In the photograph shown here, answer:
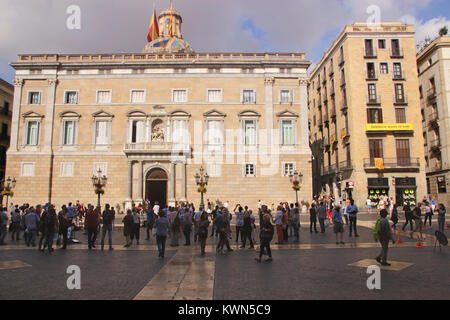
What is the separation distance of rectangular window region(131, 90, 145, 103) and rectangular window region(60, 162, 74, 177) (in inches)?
372

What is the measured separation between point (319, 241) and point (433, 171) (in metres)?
33.2

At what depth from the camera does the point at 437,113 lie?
38.9 meters

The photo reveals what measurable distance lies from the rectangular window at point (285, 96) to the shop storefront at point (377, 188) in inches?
499

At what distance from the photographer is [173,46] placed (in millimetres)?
49031

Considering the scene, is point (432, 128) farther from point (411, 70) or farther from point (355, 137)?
point (355, 137)

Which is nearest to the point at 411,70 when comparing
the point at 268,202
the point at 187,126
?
the point at 268,202

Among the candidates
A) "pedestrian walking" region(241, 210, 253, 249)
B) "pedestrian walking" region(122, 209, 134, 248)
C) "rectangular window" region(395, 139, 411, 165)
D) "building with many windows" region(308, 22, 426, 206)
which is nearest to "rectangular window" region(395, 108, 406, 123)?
"building with many windows" region(308, 22, 426, 206)

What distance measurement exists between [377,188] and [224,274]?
31.9 m

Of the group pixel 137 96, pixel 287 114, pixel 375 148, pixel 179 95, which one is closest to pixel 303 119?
pixel 287 114

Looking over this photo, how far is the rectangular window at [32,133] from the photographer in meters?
34.0

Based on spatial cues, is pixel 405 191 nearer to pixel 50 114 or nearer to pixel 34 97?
pixel 50 114

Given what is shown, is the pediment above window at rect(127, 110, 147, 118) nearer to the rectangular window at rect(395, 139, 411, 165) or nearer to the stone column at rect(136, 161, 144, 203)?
the stone column at rect(136, 161, 144, 203)

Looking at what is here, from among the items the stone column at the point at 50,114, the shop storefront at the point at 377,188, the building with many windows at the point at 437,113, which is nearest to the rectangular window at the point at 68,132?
the stone column at the point at 50,114

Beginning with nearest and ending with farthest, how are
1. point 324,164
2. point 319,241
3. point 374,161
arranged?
point 319,241, point 374,161, point 324,164
